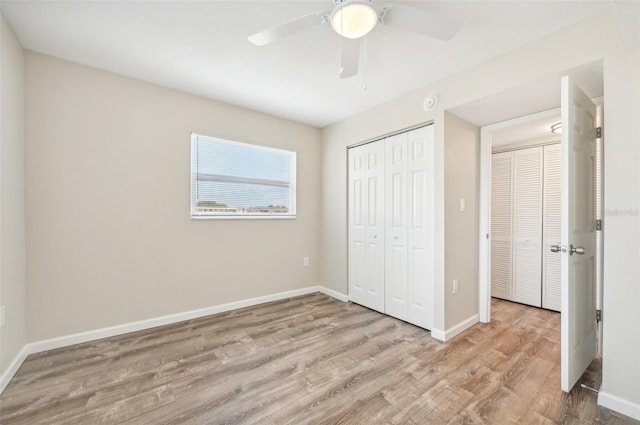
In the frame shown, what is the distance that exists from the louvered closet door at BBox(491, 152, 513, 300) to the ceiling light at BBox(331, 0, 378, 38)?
310cm

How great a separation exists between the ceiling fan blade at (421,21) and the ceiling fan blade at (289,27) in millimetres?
373

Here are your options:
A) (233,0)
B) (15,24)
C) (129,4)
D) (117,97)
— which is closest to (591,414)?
(233,0)

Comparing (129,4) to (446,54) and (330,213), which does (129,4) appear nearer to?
(446,54)

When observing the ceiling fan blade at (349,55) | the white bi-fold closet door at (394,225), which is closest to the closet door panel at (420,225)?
the white bi-fold closet door at (394,225)

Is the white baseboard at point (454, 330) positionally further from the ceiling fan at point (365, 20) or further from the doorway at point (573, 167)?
the ceiling fan at point (365, 20)

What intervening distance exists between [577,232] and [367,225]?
75.8 inches

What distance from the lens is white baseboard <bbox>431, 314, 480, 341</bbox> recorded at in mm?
2475

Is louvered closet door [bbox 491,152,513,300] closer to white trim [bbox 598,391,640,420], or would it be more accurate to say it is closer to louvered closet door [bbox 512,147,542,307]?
louvered closet door [bbox 512,147,542,307]

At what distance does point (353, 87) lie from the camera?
8.79 feet

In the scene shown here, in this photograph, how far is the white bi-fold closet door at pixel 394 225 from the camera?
270cm

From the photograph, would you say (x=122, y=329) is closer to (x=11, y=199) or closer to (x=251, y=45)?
(x=11, y=199)

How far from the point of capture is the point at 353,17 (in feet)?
4.84

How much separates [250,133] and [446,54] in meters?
2.23

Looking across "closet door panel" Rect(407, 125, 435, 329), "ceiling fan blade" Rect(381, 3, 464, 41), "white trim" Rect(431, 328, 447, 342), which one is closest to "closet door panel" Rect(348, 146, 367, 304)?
"closet door panel" Rect(407, 125, 435, 329)
